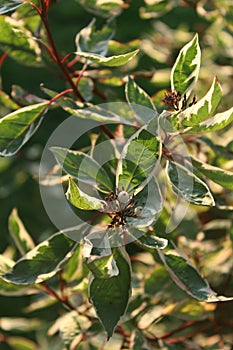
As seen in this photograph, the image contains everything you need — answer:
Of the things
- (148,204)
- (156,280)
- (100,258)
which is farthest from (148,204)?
(156,280)

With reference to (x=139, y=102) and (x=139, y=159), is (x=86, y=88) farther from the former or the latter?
(x=139, y=159)

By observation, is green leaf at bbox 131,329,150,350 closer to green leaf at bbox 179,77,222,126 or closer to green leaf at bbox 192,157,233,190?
green leaf at bbox 192,157,233,190

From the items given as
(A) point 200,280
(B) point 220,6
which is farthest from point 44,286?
(B) point 220,6

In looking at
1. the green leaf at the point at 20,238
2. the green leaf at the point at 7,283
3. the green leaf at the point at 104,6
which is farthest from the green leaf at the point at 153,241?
the green leaf at the point at 104,6

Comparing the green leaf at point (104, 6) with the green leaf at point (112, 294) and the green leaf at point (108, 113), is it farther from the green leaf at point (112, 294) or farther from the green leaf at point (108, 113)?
the green leaf at point (112, 294)

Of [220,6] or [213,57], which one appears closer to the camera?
[220,6]

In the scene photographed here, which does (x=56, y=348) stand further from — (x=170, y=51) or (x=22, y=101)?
(x=170, y=51)
